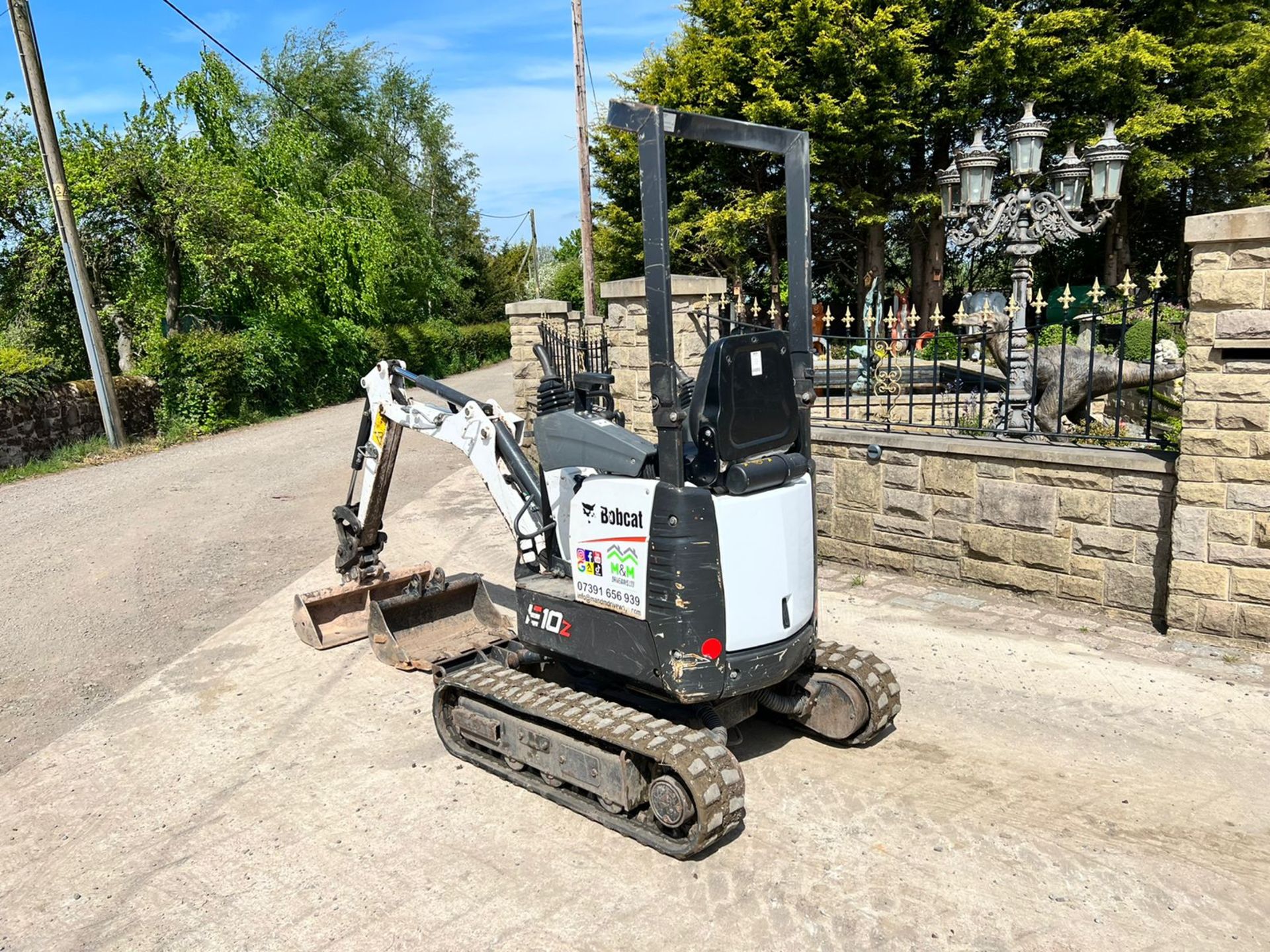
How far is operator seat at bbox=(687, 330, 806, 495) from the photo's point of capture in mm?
3506

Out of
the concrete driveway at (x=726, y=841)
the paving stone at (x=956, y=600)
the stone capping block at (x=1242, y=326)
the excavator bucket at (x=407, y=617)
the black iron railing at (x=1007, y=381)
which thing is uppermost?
the stone capping block at (x=1242, y=326)

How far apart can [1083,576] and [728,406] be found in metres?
3.93

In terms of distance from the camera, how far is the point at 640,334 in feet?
26.8

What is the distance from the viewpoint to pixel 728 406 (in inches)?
139

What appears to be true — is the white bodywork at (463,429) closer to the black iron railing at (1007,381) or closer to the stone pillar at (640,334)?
the black iron railing at (1007,381)

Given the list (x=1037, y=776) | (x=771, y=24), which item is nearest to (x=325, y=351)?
(x=771, y=24)

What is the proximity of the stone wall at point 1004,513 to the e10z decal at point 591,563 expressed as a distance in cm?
374

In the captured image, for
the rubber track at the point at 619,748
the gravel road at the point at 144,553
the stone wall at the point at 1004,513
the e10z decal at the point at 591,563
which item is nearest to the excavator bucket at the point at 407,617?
the gravel road at the point at 144,553

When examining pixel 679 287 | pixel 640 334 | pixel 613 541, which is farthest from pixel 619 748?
pixel 640 334

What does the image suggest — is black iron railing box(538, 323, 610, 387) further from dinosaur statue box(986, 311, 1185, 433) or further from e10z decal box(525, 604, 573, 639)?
e10z decal box(525, 604, 573, 639)

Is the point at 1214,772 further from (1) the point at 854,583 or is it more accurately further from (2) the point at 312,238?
(2) the point at 312,238

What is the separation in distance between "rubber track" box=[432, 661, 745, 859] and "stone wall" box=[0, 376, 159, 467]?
495 inches

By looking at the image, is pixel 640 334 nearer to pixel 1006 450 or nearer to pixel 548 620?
pixel 1006 450

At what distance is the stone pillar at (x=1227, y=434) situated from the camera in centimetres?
521
